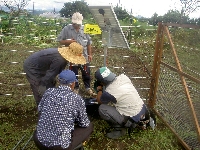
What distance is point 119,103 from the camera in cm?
362

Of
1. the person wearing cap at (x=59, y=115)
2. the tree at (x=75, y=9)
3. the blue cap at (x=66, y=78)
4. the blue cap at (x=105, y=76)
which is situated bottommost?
the person wearing cap at (x=59, y=115)

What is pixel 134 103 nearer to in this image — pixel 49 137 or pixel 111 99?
pixel 111 99

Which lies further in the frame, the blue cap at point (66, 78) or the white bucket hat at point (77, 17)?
the white bucket hat at point (77, 17)

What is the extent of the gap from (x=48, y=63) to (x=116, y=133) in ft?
5.20

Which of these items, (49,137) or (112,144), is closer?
(49,137)

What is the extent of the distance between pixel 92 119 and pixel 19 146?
1.39m

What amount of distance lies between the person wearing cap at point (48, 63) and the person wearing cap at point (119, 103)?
0.53 m

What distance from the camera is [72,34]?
4738 millimetres

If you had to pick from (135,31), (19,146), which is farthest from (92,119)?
(135,31)

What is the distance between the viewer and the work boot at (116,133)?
3.78 m

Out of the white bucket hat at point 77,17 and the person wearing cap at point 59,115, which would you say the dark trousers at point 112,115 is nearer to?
the person wearing cap at point 59,115

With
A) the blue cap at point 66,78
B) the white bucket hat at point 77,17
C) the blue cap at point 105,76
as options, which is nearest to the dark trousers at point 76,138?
the blue cap at point 66,78

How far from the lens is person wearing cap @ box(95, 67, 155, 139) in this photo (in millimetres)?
3553

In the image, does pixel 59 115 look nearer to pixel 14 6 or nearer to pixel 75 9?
pixel 14 6
